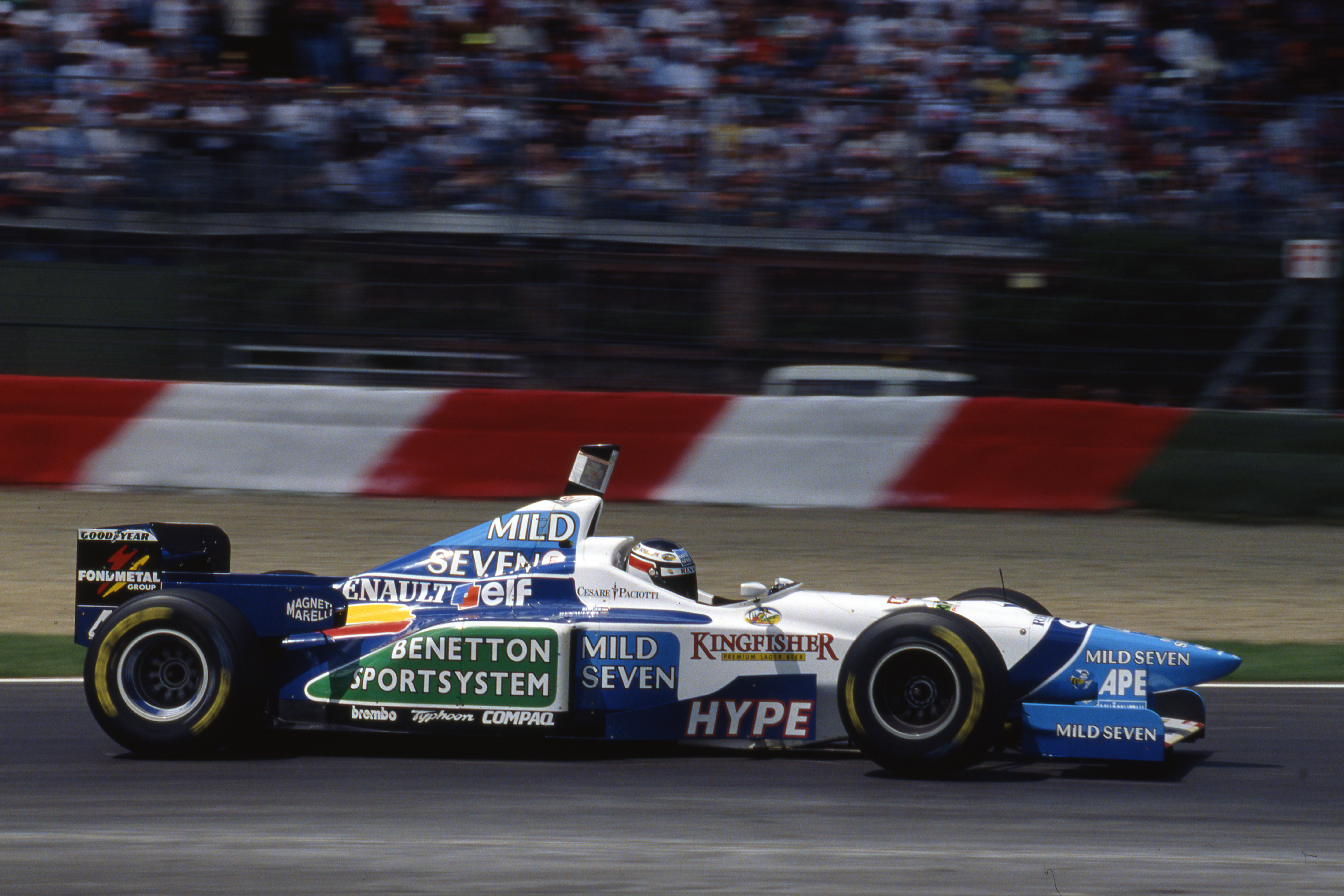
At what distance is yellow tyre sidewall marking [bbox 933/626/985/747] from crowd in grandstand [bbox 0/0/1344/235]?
232 inches

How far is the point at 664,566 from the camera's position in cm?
571

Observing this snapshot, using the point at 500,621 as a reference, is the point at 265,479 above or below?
below

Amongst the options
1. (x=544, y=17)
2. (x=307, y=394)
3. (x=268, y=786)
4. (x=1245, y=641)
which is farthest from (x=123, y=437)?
(x=1245, y=641)

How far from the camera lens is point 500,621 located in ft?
18.0

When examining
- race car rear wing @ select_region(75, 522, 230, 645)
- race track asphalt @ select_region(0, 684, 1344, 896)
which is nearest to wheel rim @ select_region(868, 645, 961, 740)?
race track asphalt @ select_region(0, 684, 1344, 896)

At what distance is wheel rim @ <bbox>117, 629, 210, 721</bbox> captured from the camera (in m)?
5.58

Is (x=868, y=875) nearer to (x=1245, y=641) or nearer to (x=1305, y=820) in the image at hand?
(x=1305, y=820)

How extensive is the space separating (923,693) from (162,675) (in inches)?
111

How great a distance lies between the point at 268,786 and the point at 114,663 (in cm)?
83

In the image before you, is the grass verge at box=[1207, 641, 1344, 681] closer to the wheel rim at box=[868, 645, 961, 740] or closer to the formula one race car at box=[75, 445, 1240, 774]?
the formula one race car at box=[75, 445, 1240, 774]

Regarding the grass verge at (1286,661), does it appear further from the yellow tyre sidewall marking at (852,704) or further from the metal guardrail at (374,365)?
the metal guardrail at (374,365)

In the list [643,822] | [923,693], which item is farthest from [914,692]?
[643,822]

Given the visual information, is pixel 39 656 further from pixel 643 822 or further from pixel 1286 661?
pixel 1286 661

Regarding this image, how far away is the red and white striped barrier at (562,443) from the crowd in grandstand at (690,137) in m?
1.33
